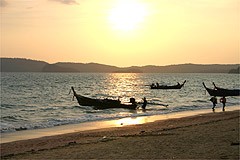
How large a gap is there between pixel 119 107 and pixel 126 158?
23615mm

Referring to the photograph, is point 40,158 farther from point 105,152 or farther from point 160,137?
point 160,137

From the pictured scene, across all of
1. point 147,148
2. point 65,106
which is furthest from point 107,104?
point 147,148

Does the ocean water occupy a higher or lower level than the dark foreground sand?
lower

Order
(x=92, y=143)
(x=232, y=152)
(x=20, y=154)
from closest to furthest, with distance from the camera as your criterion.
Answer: (x=232, y=152)
(x=20, y=154)
(x=92, y=143)

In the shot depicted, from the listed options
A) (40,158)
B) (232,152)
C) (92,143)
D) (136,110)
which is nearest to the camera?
(232,152)

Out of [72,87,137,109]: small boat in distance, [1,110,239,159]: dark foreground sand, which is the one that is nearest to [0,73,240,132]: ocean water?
[72,87,137,109]: small boat in distance

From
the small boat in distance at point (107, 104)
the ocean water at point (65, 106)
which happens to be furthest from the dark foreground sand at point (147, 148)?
the small boat in distance at point (107, 104)

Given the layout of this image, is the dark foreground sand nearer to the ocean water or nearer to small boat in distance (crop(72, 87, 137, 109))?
the ocean water

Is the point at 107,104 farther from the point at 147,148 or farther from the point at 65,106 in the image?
the point at 147,148

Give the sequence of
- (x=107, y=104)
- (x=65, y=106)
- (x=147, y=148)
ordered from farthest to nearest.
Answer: (x=65, y=106), (x=107, y=104), (x=147, y=148)

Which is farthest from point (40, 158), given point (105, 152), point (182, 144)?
point (182, 144)

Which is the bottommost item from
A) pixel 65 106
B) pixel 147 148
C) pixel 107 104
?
pixel 65 106

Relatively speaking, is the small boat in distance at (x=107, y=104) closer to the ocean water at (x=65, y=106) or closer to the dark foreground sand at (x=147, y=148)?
the ocean water at (x=65, y=106)

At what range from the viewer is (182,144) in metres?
12.1
